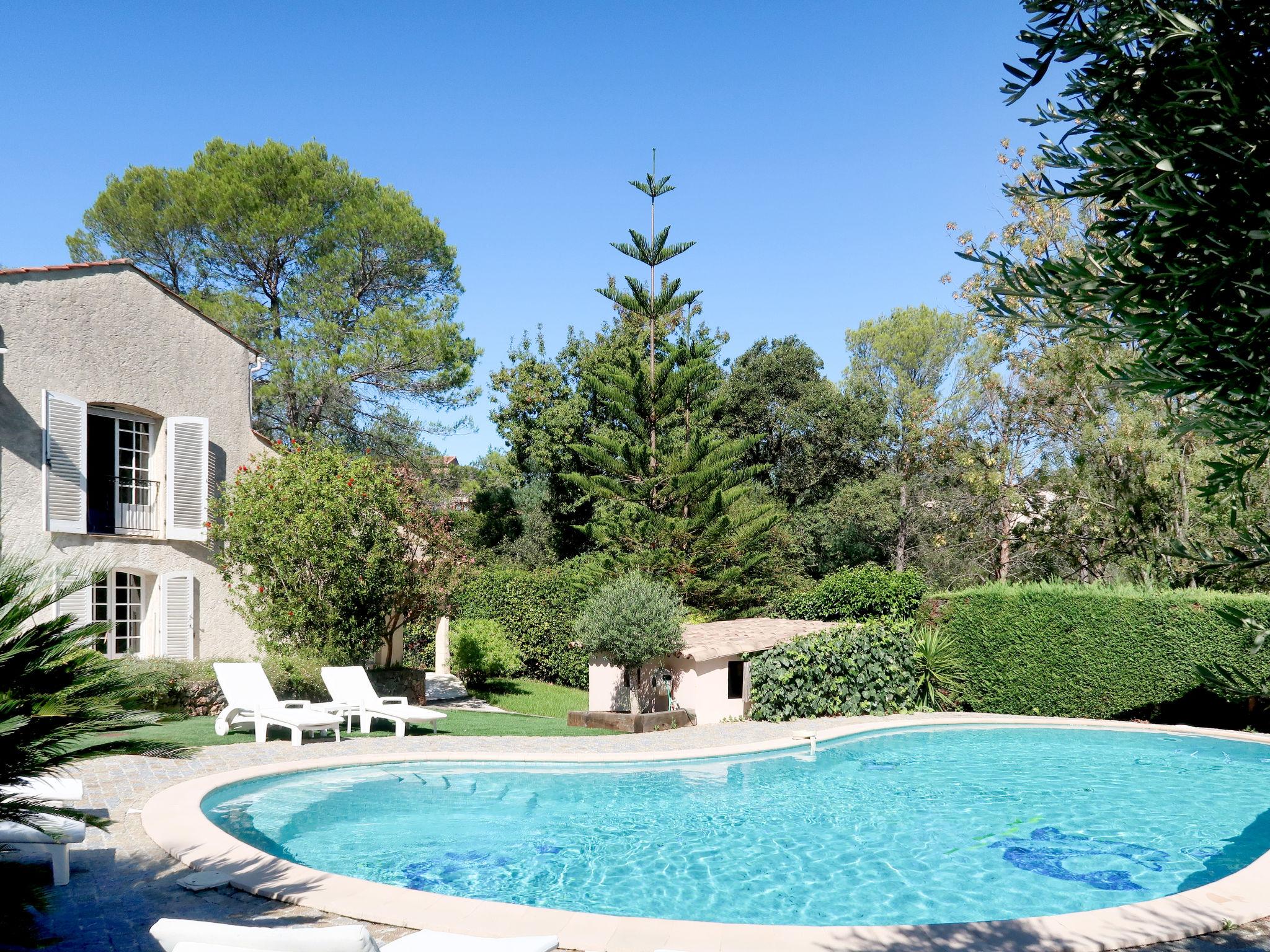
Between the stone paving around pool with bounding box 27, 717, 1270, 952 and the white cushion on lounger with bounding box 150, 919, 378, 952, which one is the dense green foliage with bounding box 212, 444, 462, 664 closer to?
the stone paving around pool with bounding box 27, 717, 1270, 952

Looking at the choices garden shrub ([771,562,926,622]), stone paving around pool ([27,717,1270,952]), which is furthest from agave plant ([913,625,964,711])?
stone paving around pool ([27,717,1270,952])

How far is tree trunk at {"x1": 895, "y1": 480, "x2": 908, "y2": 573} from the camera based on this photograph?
100 ft

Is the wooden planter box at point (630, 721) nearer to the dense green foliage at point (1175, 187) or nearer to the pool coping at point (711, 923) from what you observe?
the pool coping at point (711, 923)

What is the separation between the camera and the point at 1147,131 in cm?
350

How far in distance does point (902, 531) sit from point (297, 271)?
2060 centimetres

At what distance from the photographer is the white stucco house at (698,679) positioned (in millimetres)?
14906

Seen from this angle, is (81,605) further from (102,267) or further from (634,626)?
(634,626)

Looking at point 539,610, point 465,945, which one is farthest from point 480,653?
point 465,945

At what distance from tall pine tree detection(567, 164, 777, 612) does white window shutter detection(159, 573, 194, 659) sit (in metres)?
9.02

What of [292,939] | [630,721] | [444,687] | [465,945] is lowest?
[444,687]

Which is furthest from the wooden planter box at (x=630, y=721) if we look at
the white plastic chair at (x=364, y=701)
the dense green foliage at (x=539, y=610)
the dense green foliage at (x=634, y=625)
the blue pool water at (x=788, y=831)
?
the dense green foliage at (x=539, y=610)

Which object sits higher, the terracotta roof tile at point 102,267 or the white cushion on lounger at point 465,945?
the terracotta roof tile at point 102,267

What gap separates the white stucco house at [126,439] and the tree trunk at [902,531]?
70.2ft

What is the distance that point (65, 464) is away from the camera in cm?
1305
